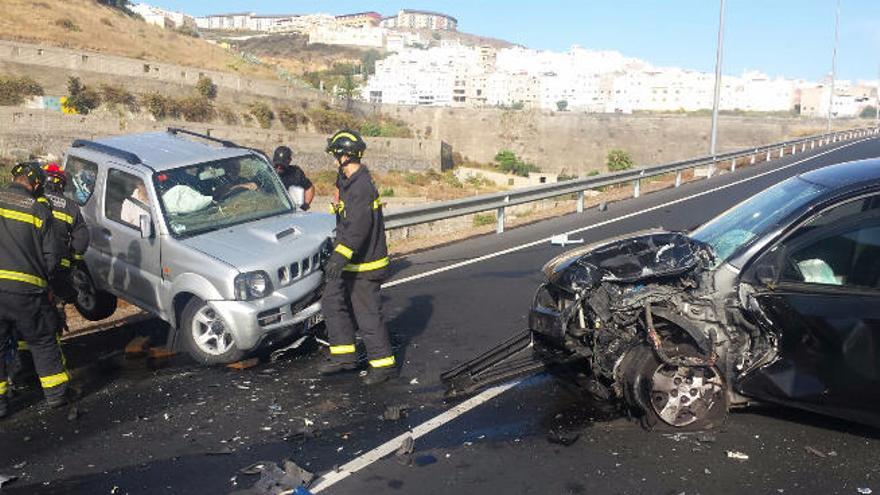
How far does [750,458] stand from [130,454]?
3705mm

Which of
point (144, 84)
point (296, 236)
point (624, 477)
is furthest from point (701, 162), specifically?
point (144, 84)

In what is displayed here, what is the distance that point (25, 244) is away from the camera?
538 cm

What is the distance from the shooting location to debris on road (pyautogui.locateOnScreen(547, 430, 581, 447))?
4.76 metres

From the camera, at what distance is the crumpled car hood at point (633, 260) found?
4.90 meters

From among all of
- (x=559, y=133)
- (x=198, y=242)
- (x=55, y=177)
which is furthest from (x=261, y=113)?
(x=198, y=242)

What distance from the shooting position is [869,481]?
413 centimetres

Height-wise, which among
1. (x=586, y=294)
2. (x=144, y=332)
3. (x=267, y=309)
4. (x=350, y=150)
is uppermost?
(x=350, y=150)

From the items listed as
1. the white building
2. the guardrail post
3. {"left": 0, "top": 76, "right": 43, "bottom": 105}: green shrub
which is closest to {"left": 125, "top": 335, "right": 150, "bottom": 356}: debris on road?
the guardrail post

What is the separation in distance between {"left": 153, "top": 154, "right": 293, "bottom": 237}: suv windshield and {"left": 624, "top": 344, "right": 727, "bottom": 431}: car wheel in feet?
13.3

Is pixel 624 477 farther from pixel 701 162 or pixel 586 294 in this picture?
pixel 701 162

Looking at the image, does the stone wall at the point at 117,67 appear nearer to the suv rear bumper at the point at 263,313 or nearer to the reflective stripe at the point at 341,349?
the suv rear bumper at the point at 263,313

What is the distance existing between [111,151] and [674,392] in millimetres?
5623

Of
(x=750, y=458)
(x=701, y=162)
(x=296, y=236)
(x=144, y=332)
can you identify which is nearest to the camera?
(x=750, y=458)

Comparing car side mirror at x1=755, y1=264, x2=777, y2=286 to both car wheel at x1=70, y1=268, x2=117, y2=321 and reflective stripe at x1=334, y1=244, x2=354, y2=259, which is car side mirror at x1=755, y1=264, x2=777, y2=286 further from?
car wheel at x1=70, y1=268, x2=117, y2=321
